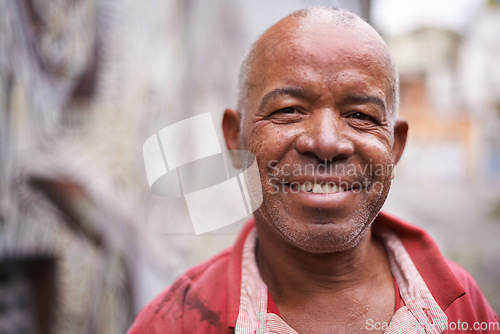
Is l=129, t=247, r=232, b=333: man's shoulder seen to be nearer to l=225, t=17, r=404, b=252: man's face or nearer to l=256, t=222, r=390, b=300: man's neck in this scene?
l=256, t=222, r=390, b=300: man's neck

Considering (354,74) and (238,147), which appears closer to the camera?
(354,74)

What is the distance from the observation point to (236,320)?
1346 mm

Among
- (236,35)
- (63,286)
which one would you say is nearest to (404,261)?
(63,286)

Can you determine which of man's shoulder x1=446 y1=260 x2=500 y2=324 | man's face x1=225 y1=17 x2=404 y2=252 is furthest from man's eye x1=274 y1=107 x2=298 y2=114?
man's shoulder x1=446 y1=260 x2=500 y2=324

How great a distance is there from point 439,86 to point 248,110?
7.75 m

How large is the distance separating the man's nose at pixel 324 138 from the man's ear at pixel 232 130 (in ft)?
1.33

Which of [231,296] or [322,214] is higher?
[322,214]

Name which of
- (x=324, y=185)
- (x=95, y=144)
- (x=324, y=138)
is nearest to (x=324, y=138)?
(x=324, y=138)

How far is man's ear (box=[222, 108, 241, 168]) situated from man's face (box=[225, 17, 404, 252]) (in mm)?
258

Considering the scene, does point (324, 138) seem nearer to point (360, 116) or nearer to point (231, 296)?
point (360, 116)

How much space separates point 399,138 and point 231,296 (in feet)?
2.85

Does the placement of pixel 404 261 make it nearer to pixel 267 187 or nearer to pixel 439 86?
pixel 267 187

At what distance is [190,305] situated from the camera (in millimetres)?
1472

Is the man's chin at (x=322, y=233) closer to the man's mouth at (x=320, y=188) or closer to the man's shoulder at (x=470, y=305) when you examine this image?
the man's mouth at (x=320, y=188)
